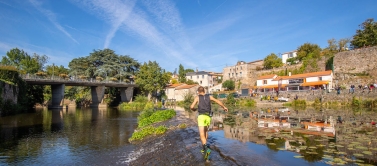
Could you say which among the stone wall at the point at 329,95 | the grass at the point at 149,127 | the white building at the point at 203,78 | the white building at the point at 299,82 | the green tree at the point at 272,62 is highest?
the green tree at the point at 272,62

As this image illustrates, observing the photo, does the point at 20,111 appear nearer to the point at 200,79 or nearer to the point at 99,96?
the point at 99,96

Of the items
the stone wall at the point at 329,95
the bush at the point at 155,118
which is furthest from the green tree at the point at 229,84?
the bush at the point at 155,118

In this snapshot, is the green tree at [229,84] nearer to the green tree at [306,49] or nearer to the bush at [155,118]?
the green tree at [306,49]

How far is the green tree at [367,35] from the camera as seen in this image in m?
48.1

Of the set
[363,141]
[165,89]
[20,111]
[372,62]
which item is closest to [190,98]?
[165,89]

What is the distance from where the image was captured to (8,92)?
30859 millimetres

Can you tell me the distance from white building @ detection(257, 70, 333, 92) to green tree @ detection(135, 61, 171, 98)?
1065 inches

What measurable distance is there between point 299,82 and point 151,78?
35843 millimetres

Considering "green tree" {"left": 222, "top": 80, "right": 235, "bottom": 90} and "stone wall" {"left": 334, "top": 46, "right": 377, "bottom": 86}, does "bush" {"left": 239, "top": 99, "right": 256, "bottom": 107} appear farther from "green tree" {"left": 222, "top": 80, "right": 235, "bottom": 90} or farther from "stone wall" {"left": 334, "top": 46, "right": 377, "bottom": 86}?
"green tree" {"left": 222, "top": 80, "right": 235, "bottom": 90}

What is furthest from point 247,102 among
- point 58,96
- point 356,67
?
point 58,96

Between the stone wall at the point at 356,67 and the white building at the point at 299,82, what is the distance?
179 centimetres

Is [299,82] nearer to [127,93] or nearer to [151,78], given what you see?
[151,78]

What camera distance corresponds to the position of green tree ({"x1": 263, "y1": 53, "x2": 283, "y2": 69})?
7088 cm

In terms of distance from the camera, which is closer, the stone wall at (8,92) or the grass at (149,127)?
the grass at (149,127)
